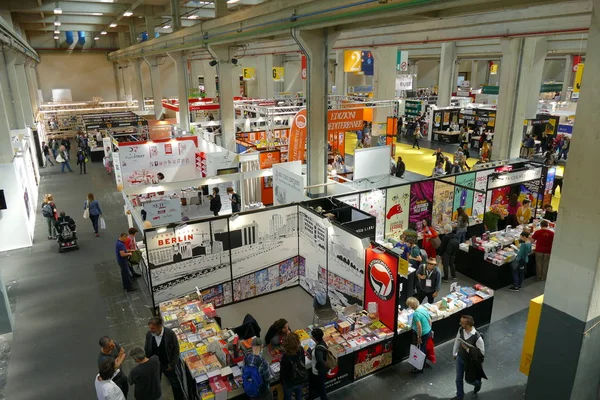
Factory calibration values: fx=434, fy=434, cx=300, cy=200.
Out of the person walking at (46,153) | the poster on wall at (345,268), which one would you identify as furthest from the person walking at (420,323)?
the person walking at (46,153)

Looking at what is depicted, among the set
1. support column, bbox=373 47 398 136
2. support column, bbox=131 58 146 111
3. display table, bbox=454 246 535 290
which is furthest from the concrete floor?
support column, bbox=131 58 146 111

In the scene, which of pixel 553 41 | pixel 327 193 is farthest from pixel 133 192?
pixel 553 41

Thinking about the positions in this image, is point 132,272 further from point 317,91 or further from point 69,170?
point 69,170

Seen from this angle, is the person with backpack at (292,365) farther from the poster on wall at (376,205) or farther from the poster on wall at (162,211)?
the poster on wall at (162,211)

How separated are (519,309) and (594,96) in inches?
197

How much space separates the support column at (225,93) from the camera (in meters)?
15.8

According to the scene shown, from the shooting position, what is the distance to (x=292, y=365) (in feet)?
17.1

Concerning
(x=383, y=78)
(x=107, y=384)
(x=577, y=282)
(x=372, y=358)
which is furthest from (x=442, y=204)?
(x=383, y=78)

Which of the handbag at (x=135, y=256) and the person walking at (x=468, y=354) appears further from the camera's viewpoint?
the handbag at (x=135, y=256)

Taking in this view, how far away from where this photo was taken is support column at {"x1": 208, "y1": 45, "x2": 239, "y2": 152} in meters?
15.8

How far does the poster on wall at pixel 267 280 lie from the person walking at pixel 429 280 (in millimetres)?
2666

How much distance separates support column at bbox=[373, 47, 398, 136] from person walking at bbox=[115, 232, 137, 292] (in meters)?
14.5

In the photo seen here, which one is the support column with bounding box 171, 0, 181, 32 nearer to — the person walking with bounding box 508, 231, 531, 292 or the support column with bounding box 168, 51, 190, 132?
the support column with bounding box 168, 51, 190, 132

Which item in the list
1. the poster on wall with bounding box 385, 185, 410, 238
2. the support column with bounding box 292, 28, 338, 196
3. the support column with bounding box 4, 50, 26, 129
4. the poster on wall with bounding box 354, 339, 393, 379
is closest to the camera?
the poster on wall with bounding box 354, 339, 393, 379
